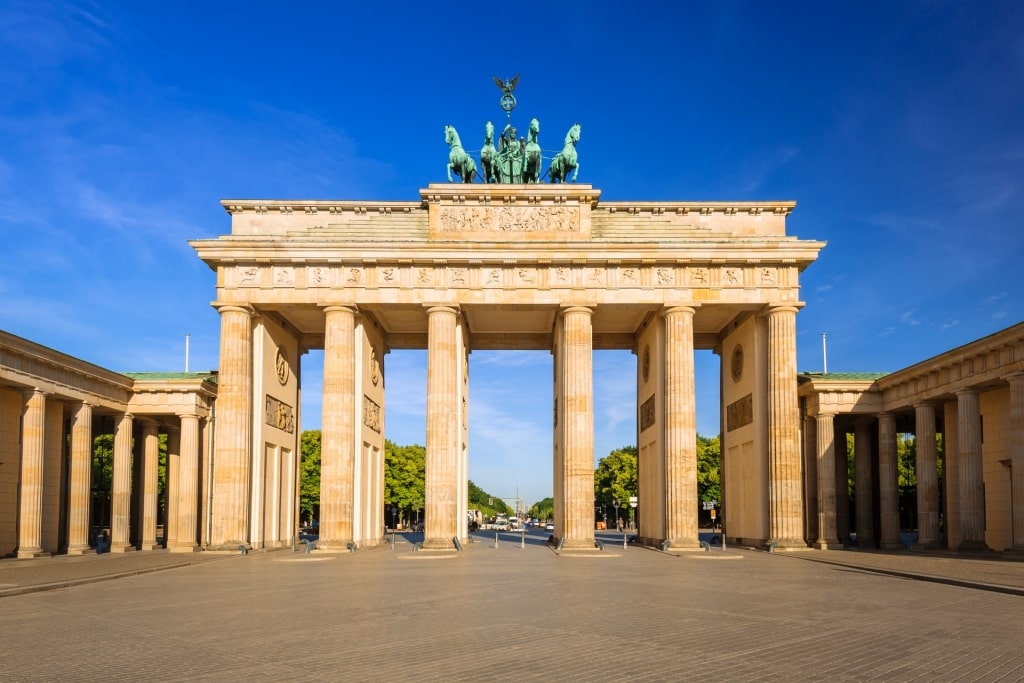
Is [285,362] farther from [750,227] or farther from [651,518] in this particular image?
[750,227]

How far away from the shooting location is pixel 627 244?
43000mm

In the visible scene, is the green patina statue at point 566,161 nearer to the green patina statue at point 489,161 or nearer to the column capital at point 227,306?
the green patina statue at point 489,161

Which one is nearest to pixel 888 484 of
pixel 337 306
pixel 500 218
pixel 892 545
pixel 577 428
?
pixel 892 545

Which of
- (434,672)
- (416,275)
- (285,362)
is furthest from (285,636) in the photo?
(285,362)

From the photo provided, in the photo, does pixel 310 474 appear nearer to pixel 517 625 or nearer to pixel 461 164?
pixel 461 164

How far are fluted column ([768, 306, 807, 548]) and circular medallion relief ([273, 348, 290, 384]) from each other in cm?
2492

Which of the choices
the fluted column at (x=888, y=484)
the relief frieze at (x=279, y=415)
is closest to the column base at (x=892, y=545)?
the fluted column at (x=888, y=484)

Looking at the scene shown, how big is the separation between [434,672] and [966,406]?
32188 millimetres

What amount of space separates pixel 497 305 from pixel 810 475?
732 inches

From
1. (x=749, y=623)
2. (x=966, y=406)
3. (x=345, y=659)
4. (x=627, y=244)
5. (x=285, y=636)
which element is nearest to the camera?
(x=345, y=659)

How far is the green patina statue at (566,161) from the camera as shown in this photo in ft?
154

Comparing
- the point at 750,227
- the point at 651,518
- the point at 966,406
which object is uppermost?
the point at 750,227

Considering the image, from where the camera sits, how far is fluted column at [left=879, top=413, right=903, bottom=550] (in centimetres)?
4344

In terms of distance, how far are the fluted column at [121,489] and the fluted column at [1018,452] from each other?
38.7m
